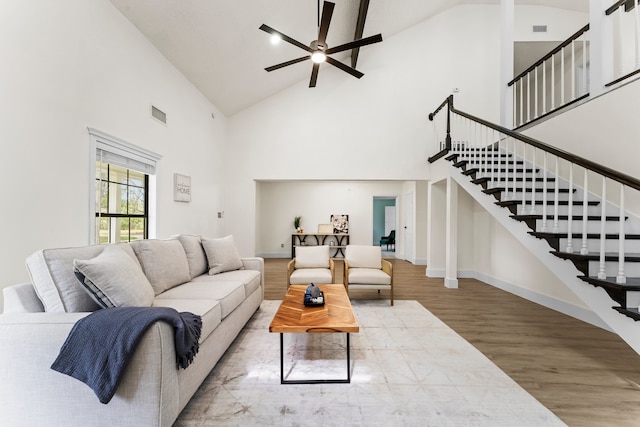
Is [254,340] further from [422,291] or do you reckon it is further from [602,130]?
[602,130]

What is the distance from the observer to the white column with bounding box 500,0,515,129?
4.57 metres

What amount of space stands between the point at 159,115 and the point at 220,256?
211 centimetres

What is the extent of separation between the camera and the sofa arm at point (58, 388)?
142 cm

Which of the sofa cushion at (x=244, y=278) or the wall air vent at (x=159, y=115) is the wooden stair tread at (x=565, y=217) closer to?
the sofa cushion at (x=244, y=278)

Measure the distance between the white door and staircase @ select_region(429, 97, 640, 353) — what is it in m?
3.45

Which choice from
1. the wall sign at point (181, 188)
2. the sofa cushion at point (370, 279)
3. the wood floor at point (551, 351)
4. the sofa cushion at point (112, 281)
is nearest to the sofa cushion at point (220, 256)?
the wood floor at point (551, 351)

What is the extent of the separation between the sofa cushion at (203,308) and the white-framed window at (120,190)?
1.21m

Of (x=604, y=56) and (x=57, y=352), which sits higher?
(x=604, y=56)

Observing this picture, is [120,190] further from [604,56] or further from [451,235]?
[604,56]

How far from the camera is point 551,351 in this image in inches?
104

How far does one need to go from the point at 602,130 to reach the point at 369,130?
12.0 ft

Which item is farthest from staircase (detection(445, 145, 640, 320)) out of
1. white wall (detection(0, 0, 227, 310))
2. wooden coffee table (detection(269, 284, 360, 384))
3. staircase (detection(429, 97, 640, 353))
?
white wall (detection(0, 0, 227, 310))

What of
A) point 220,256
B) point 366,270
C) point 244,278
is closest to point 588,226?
point 366,270

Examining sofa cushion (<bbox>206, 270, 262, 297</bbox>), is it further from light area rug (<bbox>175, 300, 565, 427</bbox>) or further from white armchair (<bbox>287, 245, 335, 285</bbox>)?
white armchair (<bbox>287, 245, 335, 285</bbox>)
